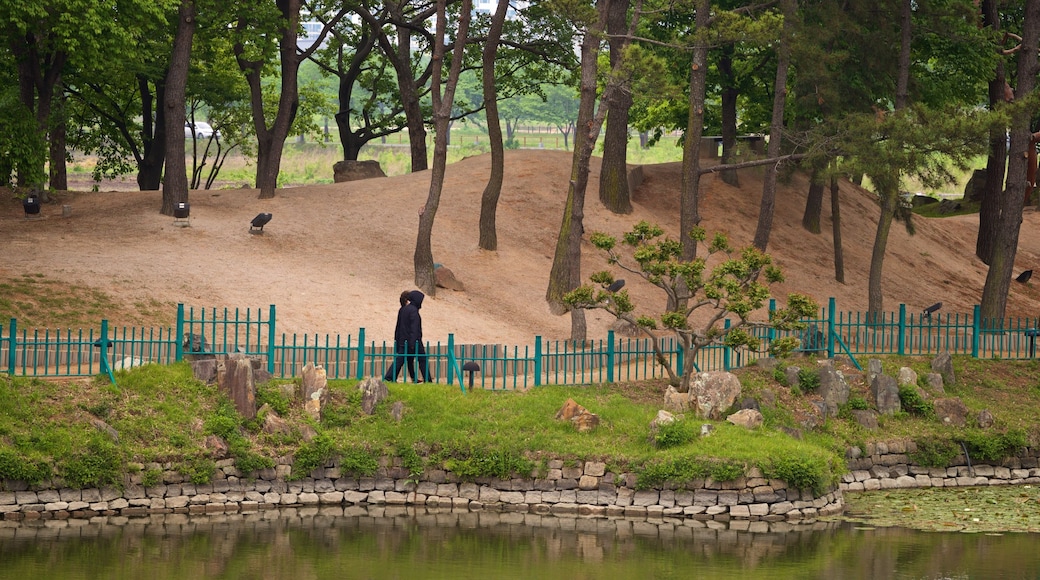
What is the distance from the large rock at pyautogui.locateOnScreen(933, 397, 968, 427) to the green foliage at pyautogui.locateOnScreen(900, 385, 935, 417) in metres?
0.13

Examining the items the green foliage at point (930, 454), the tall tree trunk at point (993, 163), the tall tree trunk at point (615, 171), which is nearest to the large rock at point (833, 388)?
the green foliage at point (930, 454)

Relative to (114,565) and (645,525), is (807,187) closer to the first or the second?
(645,525)

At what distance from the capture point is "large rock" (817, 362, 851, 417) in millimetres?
23719

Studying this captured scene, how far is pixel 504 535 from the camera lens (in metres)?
19.0

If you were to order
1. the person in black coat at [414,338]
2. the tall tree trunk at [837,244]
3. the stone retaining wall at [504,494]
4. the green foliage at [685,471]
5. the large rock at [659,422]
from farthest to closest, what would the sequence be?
the tall tree trunk at [837,244] < the person in black coat at [414,338] < the large rock at [659,422] < the green foliage at [685,471] < the stone retaining wall at [504,494]

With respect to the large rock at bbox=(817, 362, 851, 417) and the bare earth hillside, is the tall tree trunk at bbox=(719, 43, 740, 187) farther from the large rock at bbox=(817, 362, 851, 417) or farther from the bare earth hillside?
the large rock at bbox=(817, 362, 851, 417)

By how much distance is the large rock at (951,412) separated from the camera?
79.2 feet

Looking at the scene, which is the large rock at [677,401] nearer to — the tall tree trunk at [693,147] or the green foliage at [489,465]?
the green foliage at [489,465]

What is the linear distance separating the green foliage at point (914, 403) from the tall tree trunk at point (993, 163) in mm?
6006

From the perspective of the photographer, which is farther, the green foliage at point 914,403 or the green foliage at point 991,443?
the green foliage at point 914,403

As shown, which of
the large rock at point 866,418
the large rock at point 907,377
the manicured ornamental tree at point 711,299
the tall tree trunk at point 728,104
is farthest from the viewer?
the tall tree trunk at point 728,104

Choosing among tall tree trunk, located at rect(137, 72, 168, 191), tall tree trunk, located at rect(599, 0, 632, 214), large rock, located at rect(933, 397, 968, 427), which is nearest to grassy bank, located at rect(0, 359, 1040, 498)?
large rock, located at rect(933, 397, 968, 427)

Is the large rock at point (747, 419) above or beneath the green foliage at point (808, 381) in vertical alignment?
beneath

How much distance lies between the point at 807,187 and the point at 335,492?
26042 mm
